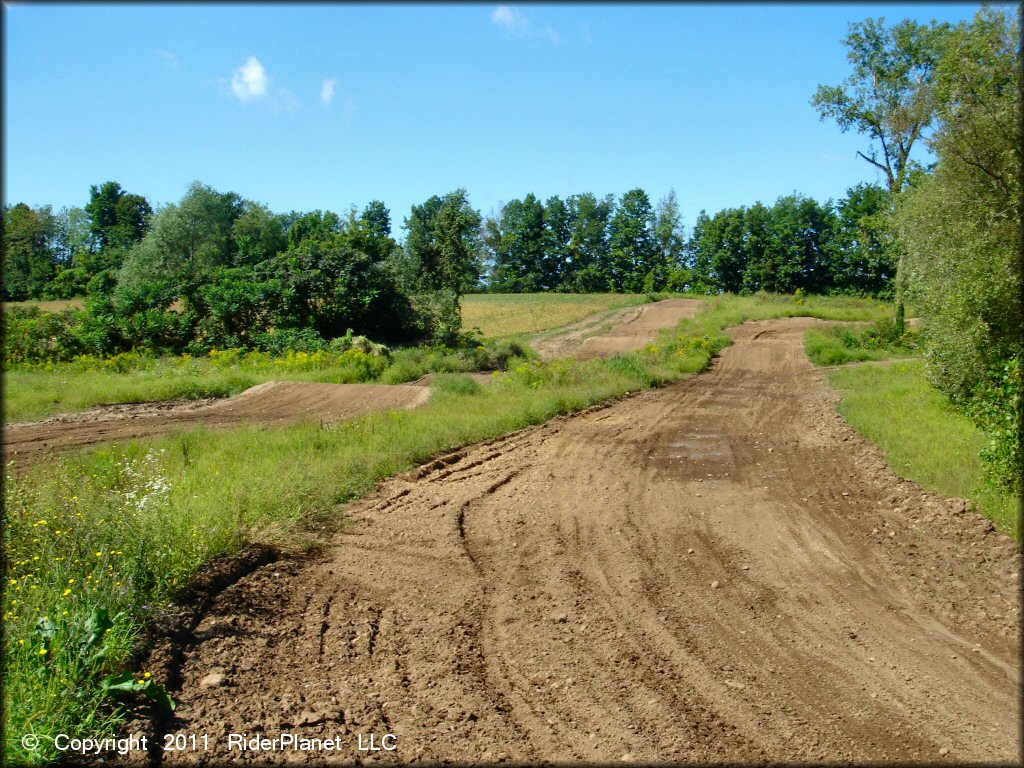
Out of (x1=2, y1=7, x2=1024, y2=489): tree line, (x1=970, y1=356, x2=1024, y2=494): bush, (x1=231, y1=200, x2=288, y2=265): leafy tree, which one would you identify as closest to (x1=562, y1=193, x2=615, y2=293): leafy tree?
(x1=2, y1=7, x2=1024, y2=489): tree line

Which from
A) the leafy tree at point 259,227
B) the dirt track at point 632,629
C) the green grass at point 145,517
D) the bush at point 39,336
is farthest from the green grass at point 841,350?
the bush at point 39,336

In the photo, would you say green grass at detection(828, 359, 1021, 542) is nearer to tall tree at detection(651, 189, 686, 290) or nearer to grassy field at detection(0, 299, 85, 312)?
grassy field at detection(0, 299, 85, 312)

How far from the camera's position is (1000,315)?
1299 cm

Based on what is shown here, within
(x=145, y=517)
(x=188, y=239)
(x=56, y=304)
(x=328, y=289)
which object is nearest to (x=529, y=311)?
(x=188, y=239)

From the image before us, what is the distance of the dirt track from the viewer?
468cm

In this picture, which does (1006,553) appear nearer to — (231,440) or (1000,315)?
(1000,315)

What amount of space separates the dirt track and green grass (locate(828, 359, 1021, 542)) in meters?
0.31

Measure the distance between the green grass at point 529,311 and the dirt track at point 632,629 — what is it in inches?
1259

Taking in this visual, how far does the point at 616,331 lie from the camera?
132ft

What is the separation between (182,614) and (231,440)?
6821mm

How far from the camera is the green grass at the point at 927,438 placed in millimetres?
8763

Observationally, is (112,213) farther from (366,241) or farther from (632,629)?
(632,629)

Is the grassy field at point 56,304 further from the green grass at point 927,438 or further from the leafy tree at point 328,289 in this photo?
the green grass at point 927,438

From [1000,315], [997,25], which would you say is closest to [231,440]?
[1000,315]
